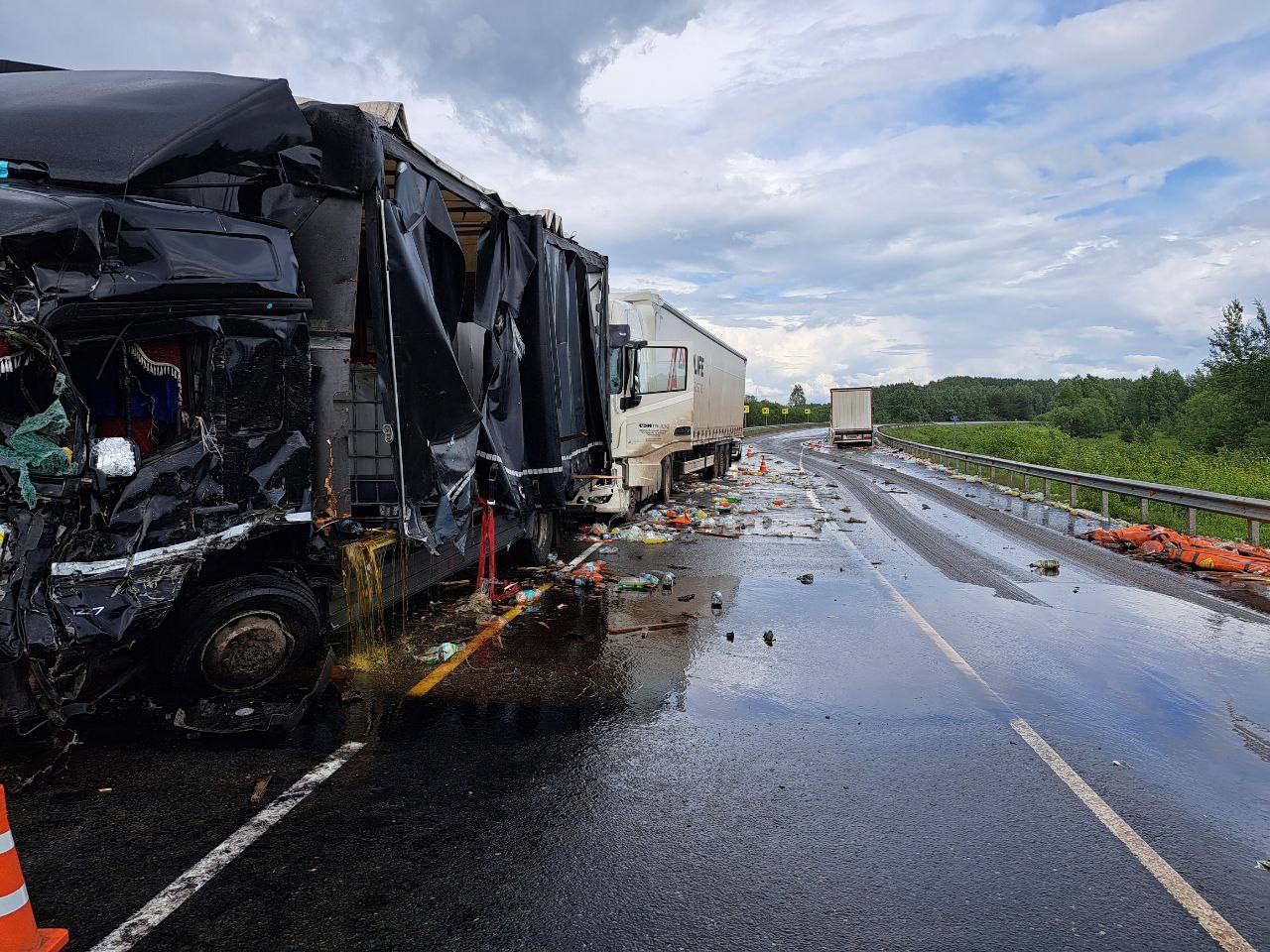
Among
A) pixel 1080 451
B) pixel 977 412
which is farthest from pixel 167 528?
pixel 977 412

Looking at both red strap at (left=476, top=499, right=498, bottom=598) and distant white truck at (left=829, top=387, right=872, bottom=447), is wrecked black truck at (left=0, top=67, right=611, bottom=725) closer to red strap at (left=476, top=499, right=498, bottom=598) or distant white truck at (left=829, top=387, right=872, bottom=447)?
red strap at (left=476, top=499, right=498, bottom=598)

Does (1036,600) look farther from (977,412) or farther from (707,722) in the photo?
(977,412)

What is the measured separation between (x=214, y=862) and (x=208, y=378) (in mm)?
2476

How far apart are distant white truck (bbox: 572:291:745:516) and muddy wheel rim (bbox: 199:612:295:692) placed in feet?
16.9

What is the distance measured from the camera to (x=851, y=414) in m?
44.4

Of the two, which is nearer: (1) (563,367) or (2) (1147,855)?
(2) (1147,855)

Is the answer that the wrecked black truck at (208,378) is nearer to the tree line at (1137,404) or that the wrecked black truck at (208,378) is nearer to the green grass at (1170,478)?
the green grass at (1170,478)

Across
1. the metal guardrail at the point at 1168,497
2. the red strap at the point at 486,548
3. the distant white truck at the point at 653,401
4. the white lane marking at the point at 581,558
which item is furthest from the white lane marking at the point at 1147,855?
the metal guardrail at the point at 1168,497

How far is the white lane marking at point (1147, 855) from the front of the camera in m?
2.87

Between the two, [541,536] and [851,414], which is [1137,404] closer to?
[851,414]

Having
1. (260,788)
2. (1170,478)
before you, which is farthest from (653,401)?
(1170,478)

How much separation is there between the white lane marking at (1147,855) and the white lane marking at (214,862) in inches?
149

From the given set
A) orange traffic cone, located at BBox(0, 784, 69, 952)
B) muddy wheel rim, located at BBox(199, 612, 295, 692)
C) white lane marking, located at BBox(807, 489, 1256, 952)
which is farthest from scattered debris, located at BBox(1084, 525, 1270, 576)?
orange traffic cone, located at BBox(0, 784, 69, 952)

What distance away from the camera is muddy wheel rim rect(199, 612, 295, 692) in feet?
15.0
